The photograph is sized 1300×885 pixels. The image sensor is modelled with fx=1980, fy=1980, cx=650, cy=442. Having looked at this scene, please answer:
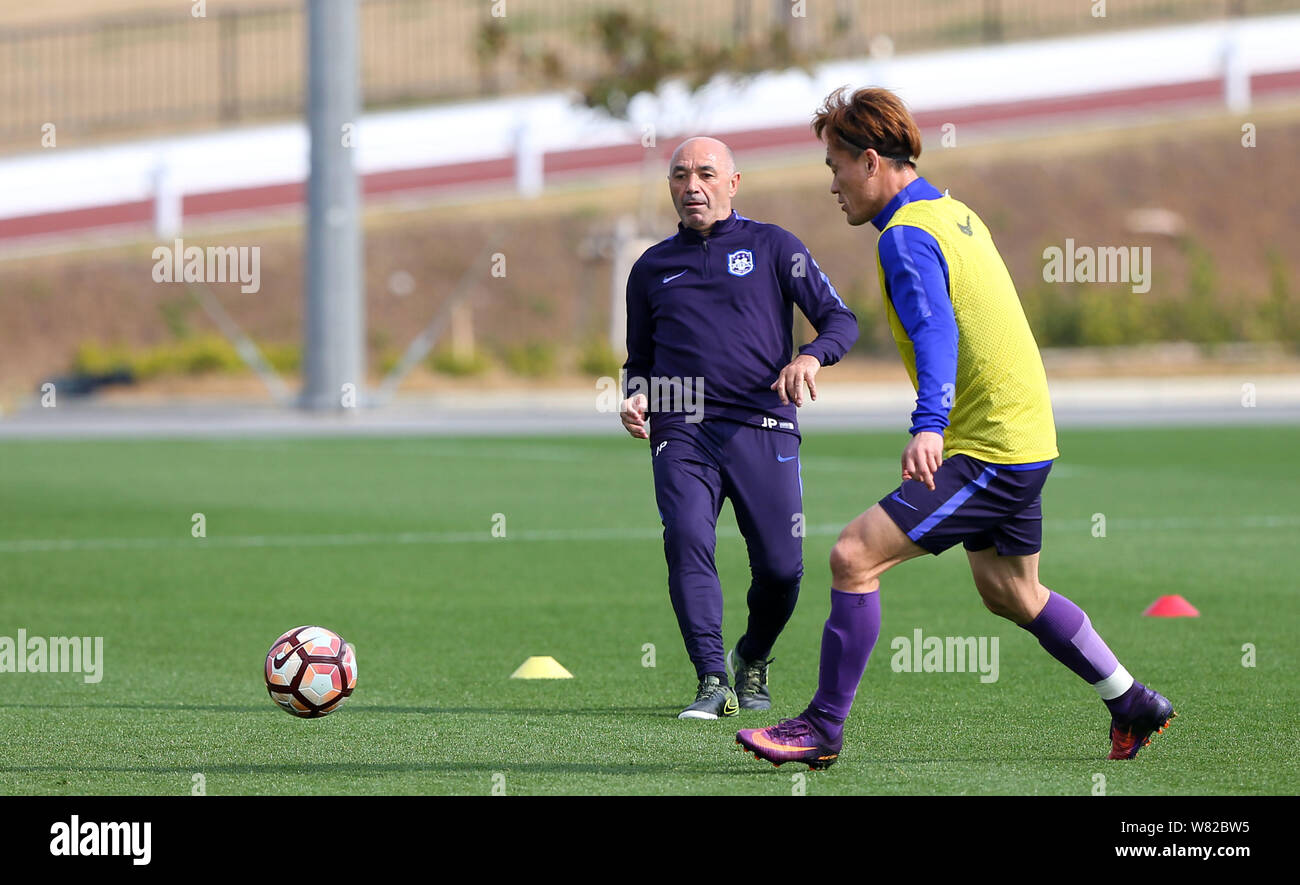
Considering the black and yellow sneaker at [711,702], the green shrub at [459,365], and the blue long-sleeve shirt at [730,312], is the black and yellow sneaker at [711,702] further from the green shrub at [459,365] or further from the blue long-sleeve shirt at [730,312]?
the green shrub at [459,365]

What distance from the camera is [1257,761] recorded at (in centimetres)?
616

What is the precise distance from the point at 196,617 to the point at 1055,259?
138ft

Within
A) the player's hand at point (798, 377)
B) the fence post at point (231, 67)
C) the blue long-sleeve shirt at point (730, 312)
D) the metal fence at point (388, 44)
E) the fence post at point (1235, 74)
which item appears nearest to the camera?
the player's hand at point (798, 377)

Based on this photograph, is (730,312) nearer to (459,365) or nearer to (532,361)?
(532,361)

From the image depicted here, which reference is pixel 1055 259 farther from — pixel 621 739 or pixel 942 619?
pixel 621 739

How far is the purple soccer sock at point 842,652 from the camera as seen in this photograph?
598 centimetres

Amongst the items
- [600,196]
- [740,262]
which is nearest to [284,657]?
[740,262]

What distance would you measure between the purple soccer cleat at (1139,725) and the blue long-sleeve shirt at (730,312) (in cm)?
172

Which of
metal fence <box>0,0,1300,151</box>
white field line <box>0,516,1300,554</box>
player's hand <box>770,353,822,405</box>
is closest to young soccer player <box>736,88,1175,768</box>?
player's hand <box>770,353,822,405</box>

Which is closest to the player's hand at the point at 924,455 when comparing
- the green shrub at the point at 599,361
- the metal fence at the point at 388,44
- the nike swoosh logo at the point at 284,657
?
the nike swoosh logo at the point at 284,657

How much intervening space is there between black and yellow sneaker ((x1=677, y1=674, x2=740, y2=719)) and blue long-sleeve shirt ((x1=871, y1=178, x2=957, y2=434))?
5.69 feet

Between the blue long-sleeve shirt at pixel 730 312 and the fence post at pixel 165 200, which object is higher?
the fence post at pixel 165 200

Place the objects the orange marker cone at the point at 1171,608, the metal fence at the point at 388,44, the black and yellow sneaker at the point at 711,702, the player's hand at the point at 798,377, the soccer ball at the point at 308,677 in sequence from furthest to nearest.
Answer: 1. the metal fence at the point at 388,44
2. the orange marker cone at the point at 1171,608
3. the black and yellow sneaker at the point at 711,702
4. the soccer ball at the point at 308,677
5. the player's hand at the point at 798,377

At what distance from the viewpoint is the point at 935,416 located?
5.69m
